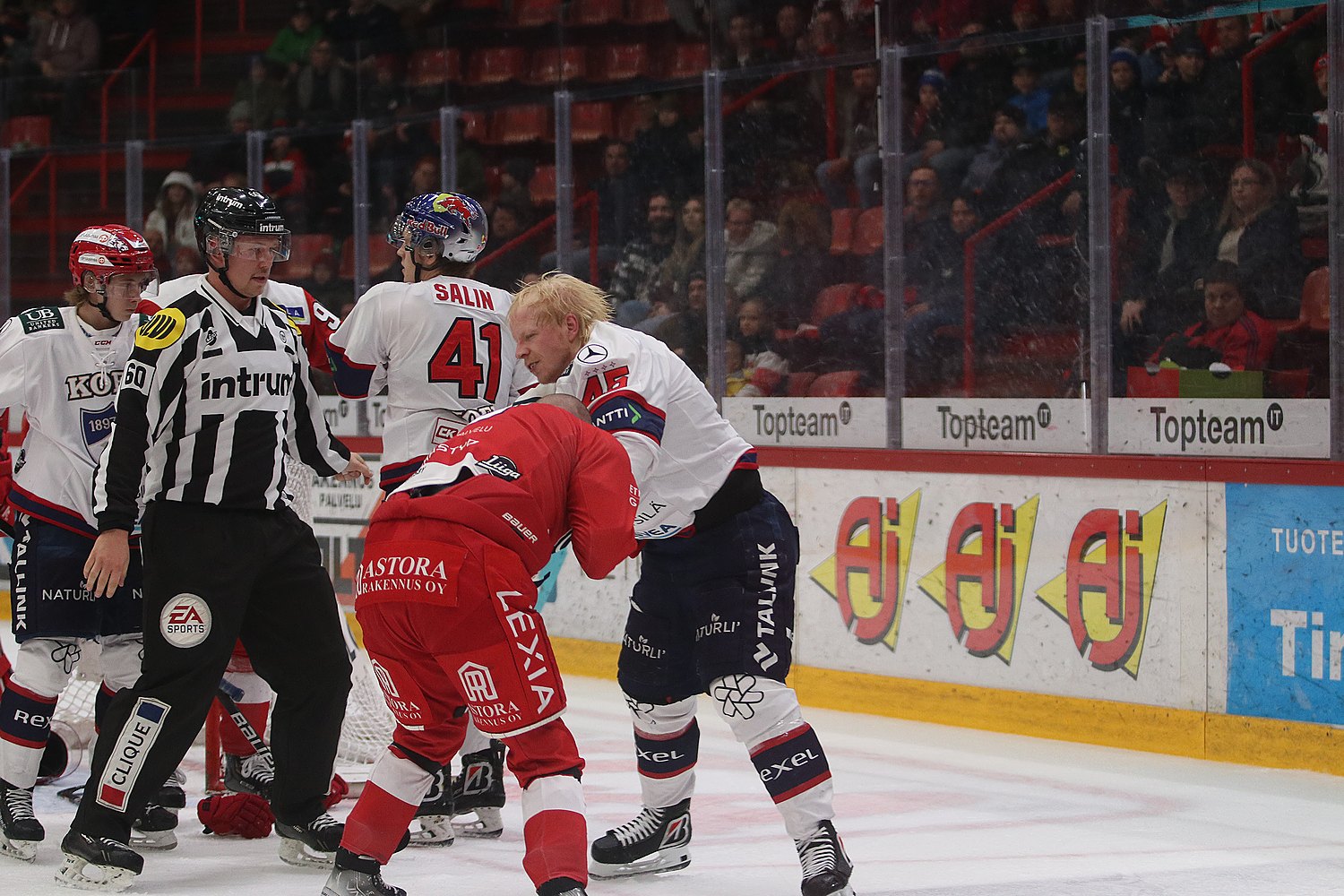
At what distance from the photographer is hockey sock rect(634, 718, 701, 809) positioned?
13.5 ft

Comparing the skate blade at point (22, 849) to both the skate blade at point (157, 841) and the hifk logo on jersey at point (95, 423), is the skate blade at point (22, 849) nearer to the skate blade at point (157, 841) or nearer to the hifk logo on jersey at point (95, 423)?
the skate blade at point (157, 841)

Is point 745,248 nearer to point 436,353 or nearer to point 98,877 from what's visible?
point 436,353

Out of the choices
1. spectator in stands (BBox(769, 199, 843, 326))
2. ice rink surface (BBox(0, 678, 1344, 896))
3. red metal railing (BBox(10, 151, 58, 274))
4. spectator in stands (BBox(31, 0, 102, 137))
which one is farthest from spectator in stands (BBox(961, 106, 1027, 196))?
spectator in stands (BBox(31, 0, 102, 137))

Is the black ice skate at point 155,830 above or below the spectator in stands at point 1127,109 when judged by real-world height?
below

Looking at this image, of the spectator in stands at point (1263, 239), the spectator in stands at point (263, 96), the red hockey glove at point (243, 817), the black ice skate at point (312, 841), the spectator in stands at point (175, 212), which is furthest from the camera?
the spectator in stands at point (175, 212)

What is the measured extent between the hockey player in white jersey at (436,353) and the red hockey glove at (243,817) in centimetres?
48

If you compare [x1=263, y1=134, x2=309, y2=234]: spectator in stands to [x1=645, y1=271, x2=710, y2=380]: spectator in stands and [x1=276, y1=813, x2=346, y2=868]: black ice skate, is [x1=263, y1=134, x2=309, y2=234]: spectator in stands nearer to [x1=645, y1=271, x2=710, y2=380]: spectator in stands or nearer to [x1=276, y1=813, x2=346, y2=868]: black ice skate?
[x1=645, y1=271, x2=710, y2=380]: spectator in stands

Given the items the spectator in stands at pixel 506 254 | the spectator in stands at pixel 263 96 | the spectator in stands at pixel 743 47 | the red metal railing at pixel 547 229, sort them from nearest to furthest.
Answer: the spectator in stands at pixel 743 47
the red metal railing at pixel 547 229
the spectator in stands at pixel 506 254
the spectator in stands at pixel 263 96

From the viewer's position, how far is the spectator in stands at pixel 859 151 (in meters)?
6.66

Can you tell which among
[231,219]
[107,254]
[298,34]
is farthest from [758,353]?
[298,34]

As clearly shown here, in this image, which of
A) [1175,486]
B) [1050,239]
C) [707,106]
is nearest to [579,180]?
[707,106]

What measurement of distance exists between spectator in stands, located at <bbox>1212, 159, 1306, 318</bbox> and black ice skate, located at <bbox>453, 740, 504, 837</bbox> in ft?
9.62

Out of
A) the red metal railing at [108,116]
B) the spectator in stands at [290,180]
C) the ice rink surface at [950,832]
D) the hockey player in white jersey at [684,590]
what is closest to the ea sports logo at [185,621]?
the ice rink surface at [950,832]

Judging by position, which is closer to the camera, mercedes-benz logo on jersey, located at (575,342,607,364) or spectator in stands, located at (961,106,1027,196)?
mercedes-benz logo on jersey, located at (575,342,607,364)
